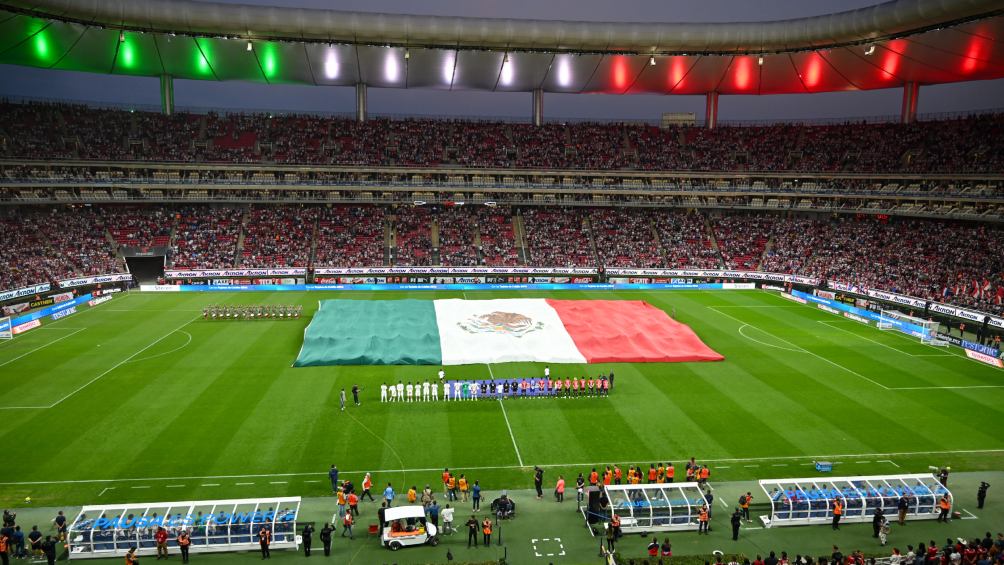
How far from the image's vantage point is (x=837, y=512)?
1762 cm

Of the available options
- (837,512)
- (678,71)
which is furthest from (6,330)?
(678,71)

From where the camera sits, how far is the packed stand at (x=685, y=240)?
58625mm

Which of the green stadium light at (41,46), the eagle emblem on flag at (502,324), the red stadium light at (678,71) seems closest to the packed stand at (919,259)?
the red stadium light at (678,71)

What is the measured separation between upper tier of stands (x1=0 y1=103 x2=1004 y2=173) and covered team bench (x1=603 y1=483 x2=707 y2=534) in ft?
162

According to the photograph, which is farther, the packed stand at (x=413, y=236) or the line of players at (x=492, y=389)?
the packed stand at (x=413, y=236)

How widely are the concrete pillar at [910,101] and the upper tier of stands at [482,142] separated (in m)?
1.27

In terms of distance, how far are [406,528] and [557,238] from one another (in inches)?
1836

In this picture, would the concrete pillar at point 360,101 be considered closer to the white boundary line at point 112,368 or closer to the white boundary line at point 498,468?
the white boundary line at point 112,368

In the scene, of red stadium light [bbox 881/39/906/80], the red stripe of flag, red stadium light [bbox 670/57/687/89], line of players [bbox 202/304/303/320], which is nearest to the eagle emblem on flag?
the red stripe of flag

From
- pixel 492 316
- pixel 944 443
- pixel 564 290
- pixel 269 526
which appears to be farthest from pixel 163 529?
pixel 564 290

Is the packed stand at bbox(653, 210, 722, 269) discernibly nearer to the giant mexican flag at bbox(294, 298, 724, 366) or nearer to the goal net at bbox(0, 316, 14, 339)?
the giant mexican flag at bbox(294, 298, 724, 366)

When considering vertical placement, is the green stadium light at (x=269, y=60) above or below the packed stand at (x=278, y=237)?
above

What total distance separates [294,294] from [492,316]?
2057 centimetres

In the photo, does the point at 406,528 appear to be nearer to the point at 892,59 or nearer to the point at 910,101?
the point at 892,59
